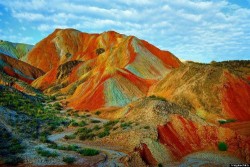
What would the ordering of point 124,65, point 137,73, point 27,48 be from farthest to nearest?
point 27,48, point 124,65, point 137,73

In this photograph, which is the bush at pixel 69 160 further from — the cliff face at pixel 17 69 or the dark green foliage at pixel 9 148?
the cliff face at pixel 17 69

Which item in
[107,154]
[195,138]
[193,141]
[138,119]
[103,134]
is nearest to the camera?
[107,154]

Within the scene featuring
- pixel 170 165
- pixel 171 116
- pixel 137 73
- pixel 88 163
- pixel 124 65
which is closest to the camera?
pixel 88 163

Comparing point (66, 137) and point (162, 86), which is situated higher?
point (162, 86)

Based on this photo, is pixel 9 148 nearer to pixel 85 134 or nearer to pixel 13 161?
pixel 13 161

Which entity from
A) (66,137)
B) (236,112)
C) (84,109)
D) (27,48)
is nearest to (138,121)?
(66,137)

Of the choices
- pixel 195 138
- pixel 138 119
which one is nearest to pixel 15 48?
pixel 138 119

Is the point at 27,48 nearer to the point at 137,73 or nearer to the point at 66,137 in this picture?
the point at 137,73
